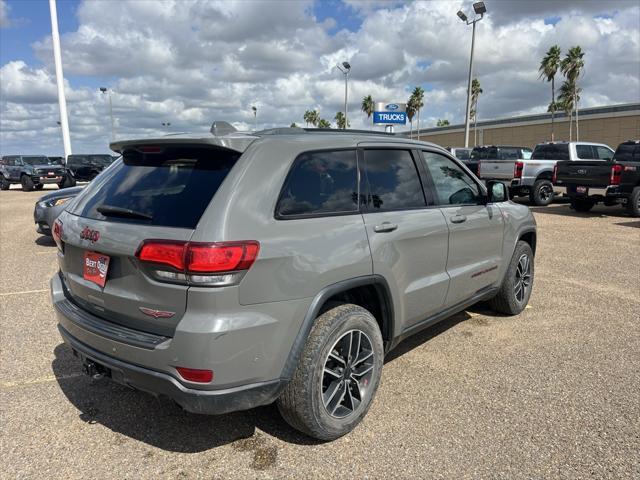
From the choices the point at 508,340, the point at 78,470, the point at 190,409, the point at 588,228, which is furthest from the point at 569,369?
the point at 588,228

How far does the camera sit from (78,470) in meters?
2.63

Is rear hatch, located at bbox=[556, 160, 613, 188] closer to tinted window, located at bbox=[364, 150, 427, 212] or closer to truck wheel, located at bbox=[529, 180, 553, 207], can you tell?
truck wheel, located at bbox=[529, 180, 553, 207]

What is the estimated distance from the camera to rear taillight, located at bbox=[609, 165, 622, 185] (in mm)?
11760

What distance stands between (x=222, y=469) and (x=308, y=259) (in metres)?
1.25

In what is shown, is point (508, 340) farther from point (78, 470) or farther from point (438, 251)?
point (78, 470)

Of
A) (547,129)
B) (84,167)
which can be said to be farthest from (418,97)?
(84,167)

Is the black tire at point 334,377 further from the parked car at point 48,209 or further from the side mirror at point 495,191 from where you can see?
the parked car at point 48,209

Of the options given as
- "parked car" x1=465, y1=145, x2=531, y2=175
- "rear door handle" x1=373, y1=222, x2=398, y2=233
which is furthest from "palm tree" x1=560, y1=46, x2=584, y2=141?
"rear door handle" x1=373, y1=222, x2=398, y2=233

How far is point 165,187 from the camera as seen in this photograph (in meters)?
2.62

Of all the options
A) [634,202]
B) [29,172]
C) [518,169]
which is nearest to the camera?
[634,202]

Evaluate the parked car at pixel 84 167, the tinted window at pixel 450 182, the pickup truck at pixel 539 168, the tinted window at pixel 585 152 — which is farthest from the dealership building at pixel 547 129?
the tinted window at pixel 450 182

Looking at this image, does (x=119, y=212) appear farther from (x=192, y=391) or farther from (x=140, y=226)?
(x=192, y=391)

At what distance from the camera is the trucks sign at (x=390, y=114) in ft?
51.1

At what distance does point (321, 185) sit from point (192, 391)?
1.32 m
